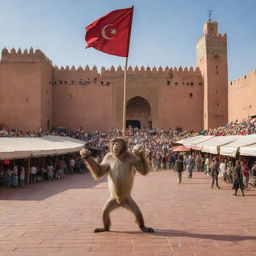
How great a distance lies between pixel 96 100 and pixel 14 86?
7871 millimetres

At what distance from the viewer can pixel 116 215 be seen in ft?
21.7

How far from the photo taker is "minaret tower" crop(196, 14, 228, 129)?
32.1 meters

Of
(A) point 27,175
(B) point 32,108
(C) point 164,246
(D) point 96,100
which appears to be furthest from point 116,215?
(D) point 96,100

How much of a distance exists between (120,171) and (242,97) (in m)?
24.4

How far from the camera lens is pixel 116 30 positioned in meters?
7.19

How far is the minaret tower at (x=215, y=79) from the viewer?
32.1 meters

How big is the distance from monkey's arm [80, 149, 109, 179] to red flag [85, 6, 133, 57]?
2.90 meters

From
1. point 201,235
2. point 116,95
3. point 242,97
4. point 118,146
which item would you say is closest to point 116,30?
point 118,146

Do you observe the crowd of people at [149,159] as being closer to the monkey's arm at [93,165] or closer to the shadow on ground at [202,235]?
the shadow on ground at [202,235]

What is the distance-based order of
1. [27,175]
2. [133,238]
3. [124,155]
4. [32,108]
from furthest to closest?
[32,108] → [27,175] → [124,155] → [133,238]

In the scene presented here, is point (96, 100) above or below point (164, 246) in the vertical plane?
above

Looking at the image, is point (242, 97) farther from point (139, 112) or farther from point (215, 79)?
point (139, 112)

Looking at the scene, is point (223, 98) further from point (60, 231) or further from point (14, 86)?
point (60, 231)

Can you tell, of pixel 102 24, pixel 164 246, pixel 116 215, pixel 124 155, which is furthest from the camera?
pixel 102 24
